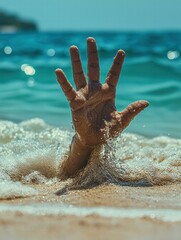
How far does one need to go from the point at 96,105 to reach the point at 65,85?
26 centimetres

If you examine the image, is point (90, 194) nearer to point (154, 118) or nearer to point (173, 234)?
point (173, 234)

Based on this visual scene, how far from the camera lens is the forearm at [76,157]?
3232 millimetres

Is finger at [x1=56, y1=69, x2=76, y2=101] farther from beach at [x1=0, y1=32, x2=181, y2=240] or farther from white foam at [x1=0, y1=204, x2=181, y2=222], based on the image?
white foam at [x1=0, y1=204, x2=181, y2=222]

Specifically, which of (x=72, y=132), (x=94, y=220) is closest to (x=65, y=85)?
(x=94, y=220)

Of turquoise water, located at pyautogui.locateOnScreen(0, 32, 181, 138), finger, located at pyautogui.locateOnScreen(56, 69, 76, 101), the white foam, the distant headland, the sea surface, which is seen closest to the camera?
the white foam

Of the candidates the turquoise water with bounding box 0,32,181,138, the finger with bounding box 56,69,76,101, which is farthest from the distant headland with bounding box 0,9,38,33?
the finger with bounding box 56,69,76,101

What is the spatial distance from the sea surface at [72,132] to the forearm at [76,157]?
6 centimetres

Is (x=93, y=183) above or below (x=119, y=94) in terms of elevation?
below

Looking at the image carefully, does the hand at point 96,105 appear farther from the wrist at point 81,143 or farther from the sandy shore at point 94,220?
the sandy shore at point 94,220

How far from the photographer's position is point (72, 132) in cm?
513

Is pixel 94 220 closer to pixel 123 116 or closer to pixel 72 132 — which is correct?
pixel 123 116

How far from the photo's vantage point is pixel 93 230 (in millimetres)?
2252

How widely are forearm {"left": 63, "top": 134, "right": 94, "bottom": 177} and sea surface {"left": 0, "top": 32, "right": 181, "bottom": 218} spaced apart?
0.19 ft

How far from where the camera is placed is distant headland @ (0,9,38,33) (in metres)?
75.1
